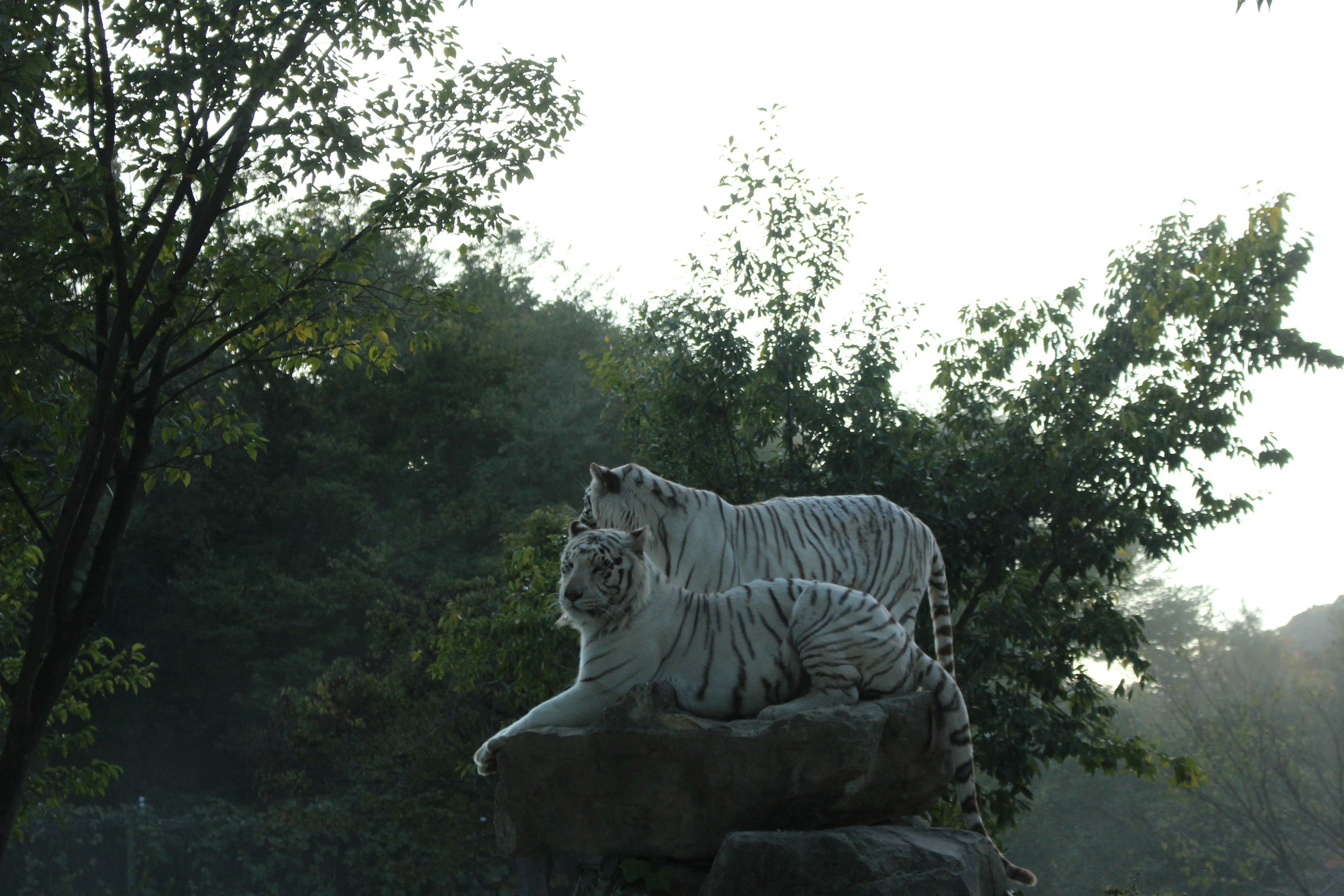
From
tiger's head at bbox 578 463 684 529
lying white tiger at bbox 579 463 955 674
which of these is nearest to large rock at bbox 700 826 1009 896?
lying white tiger at bbox 579 463 955 674

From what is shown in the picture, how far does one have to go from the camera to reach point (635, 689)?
12.7 feet

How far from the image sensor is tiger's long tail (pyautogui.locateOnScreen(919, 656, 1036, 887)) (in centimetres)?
421

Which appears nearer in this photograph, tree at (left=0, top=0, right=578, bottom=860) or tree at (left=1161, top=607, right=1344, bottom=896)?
tree at (left=0, top=0, right=578, bottom=860)

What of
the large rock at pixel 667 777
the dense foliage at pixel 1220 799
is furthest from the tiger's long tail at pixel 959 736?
the dense foliage at pixel 1220 799

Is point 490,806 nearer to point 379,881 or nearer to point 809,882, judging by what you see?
point 379,881

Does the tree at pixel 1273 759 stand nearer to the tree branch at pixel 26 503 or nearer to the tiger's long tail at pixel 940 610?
the tiger's long tail at pixel 940 610

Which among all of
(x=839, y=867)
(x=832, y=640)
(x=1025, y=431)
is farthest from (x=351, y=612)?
(x=839, y=867)

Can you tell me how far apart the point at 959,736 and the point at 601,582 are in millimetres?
1522

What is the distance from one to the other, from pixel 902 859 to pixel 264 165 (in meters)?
4.87

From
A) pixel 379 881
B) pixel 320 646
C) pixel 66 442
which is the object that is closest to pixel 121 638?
pixel 320 646

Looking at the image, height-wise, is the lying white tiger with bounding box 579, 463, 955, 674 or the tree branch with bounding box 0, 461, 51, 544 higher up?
the tree branch with bounding box 0, 461, 51, 544

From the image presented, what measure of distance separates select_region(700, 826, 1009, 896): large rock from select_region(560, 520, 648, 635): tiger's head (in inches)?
34.6

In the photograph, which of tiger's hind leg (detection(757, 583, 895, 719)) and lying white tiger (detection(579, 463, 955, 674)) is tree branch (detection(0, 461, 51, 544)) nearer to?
lying white tiger (detection(579, 463, 955, 674))

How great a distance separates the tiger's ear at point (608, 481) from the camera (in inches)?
197
